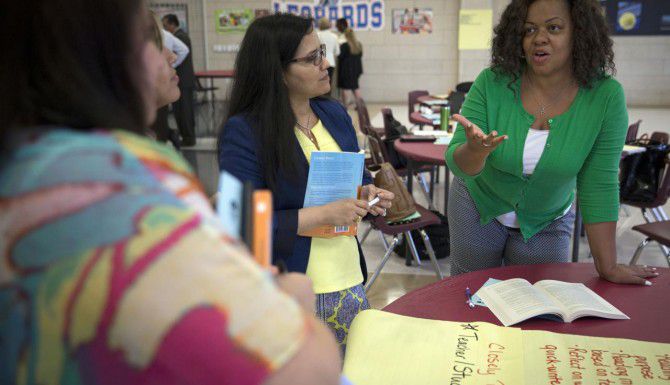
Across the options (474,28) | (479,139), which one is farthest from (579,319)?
(474,28)

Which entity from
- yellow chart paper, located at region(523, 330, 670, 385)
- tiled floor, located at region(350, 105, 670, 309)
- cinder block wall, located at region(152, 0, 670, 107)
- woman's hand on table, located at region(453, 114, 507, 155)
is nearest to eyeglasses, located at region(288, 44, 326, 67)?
woman's hand on table, located at region(453, 114, 507, 155)

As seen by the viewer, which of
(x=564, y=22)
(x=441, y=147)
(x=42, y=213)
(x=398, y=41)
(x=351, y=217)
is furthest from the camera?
(x=398, y=41)

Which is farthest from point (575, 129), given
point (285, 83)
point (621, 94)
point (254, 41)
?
point (254, 41)

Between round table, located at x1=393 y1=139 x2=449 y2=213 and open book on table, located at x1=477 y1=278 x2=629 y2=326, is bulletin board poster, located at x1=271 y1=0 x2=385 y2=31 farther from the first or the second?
open book on table, located at x1=477 y1=278 x2=629 y2=326

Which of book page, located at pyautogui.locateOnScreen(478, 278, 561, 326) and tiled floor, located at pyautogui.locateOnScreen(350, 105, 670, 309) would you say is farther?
tiled floor, located at pyautogui.locateOnScreen(350, 105, 670, 309)

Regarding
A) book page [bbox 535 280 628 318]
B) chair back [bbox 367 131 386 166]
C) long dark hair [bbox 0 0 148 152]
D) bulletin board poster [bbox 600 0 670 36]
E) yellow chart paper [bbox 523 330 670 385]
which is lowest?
chair back [bbox 367 131 386 166]

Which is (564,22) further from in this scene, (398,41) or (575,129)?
(398,41)

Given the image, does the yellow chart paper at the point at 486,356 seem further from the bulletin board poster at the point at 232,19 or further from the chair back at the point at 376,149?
the bulletin board poster at the point at 232,19

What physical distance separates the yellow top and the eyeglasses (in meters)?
0.20

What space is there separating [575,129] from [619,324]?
0.68 m

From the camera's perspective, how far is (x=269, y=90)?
1.68m

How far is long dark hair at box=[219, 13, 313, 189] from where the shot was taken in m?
Answer: 1.65

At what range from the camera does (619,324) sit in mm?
1315

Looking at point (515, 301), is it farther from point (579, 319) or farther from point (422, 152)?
point (422, 152)
